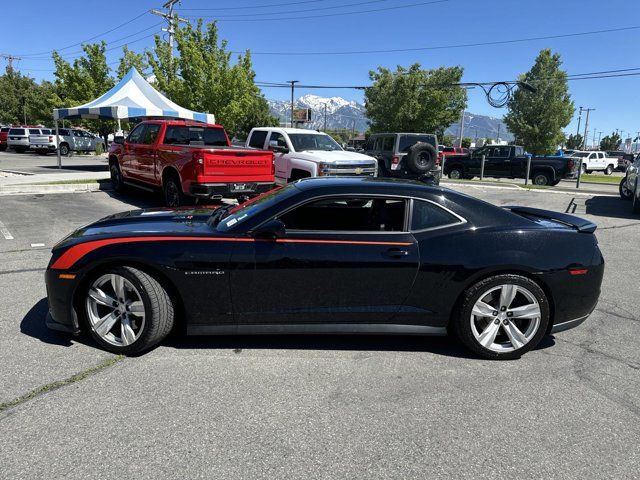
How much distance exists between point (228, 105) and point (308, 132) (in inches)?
623

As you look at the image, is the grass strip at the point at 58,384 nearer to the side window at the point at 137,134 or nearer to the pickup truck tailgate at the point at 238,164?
the pickup truck tailgate at the point at 238,164

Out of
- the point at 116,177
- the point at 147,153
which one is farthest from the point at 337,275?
the point at 116,177

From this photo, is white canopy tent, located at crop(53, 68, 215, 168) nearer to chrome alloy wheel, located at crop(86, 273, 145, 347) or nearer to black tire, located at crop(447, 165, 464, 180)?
black tire, located at crop(447, 165, 464, 180)

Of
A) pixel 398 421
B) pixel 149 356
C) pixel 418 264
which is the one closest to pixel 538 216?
pixel 418 264

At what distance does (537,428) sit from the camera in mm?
2900

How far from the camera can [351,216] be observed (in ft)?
12.6

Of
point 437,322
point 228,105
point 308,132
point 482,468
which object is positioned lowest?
point 482,468

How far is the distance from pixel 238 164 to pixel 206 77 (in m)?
19.9

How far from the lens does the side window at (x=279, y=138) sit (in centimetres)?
1260

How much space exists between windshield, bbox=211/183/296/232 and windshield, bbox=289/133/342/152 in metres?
8.31

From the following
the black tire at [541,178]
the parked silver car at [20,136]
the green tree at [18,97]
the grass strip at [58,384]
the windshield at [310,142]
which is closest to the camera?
the grass strip at [58,384]

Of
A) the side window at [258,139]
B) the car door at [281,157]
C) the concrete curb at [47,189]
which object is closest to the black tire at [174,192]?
the car door at [281,157]

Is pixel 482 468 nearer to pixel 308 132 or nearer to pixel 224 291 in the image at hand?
pixel 224 291

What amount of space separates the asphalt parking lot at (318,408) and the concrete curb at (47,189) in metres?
9.16
